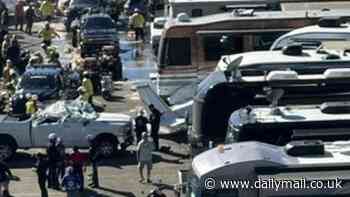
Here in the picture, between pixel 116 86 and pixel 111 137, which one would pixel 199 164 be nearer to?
pixel 111 137

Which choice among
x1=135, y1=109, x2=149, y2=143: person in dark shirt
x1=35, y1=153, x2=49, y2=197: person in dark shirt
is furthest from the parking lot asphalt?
x1=35, y1=153, x2=49, y2=197: person in dark shirt

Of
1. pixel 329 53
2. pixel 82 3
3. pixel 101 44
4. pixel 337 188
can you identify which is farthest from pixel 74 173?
pixel 82 3

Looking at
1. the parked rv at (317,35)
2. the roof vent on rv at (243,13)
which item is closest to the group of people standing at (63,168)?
the parked rv at (317,35)

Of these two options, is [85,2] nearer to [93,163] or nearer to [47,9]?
[47,9]

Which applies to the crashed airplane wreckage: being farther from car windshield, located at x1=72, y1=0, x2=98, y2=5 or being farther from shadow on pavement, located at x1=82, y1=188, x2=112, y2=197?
car windshield, located at x1=72, y1=0, x2=98, y2=5

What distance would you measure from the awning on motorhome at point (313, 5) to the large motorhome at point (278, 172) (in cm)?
1646

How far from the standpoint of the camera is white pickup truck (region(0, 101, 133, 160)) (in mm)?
23766

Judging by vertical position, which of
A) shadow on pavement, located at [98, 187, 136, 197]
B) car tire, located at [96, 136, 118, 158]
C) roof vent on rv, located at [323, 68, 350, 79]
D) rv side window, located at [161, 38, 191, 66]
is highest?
roof vent on rv, located at [323, 68, 350, 79]

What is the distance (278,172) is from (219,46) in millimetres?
14284

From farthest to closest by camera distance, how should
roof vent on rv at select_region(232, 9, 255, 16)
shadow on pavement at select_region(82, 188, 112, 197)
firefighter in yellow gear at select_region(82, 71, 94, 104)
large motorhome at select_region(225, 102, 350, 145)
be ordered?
firefighter in yellow gear at select_region(82, 71, 94, 104), roof vent on rv at select_region(232, 9, 255, 16), shadow on pavement at select_region(82, 188, 112, 197), large motorhome at select_region(225, 102, 350, 145)

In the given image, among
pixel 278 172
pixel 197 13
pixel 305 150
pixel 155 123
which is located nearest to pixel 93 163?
pixel 155 123

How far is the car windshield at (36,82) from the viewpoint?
97.6 ft

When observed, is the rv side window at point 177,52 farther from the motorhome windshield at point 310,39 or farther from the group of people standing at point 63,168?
the group of people standing at point 63,168

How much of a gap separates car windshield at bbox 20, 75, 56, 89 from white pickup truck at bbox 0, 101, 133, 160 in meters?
5.61
